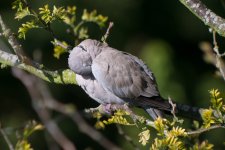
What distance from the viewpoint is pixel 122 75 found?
4.23 m

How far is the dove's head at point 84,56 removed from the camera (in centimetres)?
394

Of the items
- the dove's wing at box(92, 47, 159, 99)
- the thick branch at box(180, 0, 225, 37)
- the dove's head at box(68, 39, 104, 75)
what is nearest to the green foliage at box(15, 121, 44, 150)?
the dove's head at box(68, 39, 104, 75)

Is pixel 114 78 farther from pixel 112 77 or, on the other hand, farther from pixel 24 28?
pixel 24 28

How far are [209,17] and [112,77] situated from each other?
2.98 feet

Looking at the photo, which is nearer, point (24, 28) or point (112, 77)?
point (24, 28)

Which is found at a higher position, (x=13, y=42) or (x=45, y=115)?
(x=13, y=42)

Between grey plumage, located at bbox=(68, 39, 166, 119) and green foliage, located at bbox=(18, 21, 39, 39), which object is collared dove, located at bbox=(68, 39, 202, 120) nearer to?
grey plumage, located at bbox=(68, 39, 166, 119)

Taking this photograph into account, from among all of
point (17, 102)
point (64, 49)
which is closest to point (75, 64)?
point (64, 49)

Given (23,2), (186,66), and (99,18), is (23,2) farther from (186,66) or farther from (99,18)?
(186,66)

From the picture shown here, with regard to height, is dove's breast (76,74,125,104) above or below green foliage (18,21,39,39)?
below

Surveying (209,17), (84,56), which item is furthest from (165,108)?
(209,17)

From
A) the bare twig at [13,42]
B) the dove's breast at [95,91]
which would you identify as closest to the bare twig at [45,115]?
the bare twig at [13,42]

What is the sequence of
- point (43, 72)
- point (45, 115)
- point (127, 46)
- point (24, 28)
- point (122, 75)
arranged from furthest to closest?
point (127, 46) < point (122, 75) < point (43, 72) < point (24, 28) < point (45, 115)

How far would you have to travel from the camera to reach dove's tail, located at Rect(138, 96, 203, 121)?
366 cm
